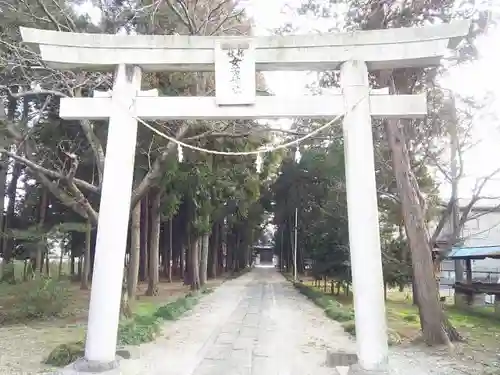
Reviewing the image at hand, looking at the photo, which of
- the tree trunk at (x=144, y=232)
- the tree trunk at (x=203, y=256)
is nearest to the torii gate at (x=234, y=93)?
the tree trunk at (x=144, y=232)

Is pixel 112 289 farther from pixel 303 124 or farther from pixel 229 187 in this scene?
pixel 229 187

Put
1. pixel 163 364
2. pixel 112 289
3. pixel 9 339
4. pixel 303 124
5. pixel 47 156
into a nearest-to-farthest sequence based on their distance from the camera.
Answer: pixel 112 289
pixel 163 364
pixel 9 339
pixel 303 124
pixel 47 156

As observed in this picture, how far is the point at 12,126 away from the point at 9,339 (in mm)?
4614

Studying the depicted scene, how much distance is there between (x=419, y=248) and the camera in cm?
966

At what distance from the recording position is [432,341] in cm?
922

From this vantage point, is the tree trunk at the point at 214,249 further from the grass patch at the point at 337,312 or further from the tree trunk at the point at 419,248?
the tree trunk at the point at 419,248

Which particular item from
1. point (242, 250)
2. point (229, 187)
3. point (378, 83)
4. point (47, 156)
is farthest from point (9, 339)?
point (242, 250)

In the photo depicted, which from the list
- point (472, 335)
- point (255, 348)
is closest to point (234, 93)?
point (255, 348)

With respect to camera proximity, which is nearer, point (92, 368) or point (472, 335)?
point (92, 368)

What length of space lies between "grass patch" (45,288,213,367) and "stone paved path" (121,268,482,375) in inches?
11.6

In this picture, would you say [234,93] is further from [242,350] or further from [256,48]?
[242,350]

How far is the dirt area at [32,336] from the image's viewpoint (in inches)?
297

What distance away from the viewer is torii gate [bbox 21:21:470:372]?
5.76m

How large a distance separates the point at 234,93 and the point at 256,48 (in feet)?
2.17
